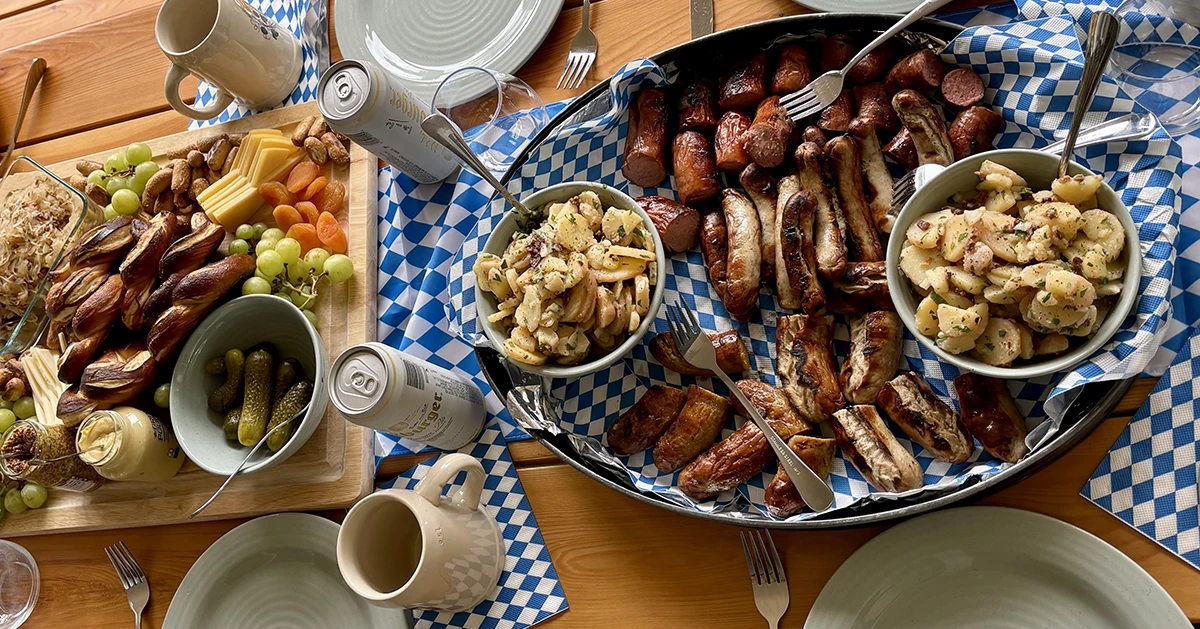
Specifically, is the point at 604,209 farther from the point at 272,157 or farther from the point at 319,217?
the point at 272,157

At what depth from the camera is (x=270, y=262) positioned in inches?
67.6

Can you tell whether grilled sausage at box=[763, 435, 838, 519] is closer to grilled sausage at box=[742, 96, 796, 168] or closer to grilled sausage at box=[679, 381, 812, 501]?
grilled sausage at box=[679, 381, 812, 501]

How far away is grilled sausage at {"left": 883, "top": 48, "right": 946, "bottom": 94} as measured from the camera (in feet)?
4.55

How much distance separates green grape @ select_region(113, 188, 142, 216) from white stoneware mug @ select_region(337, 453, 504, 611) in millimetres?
1134

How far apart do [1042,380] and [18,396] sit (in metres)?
2.16

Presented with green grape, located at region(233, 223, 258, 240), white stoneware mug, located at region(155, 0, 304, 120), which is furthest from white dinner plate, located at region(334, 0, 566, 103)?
green grape, located at region(233, 223, 258, 240)

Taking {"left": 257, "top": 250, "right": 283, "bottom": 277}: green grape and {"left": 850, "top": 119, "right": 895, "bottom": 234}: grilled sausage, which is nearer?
{"left": 850, "top": 119, "right": 895, "bottom": 234}: grilled sausage

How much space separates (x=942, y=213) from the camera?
126 cm

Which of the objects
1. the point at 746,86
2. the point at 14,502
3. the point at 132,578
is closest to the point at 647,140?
the point at 746,86

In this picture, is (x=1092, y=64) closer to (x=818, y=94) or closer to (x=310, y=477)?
(x=818, y=94)

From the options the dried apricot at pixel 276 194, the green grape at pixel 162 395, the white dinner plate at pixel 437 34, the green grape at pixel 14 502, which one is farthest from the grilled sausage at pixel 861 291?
the green grape at pixel 14 502

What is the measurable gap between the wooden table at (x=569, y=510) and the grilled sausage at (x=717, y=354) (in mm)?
270

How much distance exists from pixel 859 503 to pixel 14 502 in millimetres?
1905

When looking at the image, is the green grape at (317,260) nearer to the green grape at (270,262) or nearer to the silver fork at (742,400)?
the green grape at (270,262)
